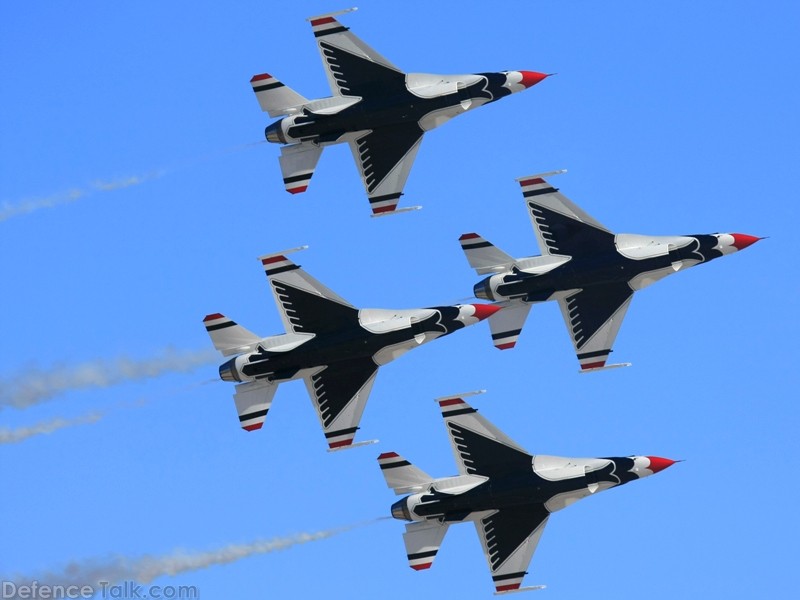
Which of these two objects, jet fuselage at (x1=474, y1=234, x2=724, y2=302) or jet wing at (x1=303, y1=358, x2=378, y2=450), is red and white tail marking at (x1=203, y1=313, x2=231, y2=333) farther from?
jet fuselage at (x1=474, y1=234, x2=724, y2=302)

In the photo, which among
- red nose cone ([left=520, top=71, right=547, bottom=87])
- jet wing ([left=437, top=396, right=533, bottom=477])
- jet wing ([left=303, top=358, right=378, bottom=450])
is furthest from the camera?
red nose cone ([left=520, top=71, right=547, bottom=87])

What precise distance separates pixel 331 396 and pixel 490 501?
9396 millimetres

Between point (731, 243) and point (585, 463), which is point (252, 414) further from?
point (731, 243)

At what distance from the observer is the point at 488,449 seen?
10269cm

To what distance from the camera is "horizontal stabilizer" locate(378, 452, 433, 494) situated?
102 meters

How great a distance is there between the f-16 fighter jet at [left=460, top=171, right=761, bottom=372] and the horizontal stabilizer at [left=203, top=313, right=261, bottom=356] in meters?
11.9

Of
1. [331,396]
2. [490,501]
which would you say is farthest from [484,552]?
[331,396]

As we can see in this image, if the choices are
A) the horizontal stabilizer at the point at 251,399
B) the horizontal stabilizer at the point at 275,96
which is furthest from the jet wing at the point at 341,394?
the horizontal stabilizer at the point at 275,96

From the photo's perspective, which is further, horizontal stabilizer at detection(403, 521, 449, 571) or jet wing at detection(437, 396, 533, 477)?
jet wing at detection(437, 396, 533, 477)

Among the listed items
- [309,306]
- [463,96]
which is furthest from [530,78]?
[309,306]

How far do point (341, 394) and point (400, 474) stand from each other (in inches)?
201

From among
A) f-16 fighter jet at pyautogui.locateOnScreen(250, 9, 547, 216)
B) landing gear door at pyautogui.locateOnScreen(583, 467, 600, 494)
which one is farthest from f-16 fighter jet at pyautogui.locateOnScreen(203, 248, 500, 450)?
→ landing gear door at pyautogui.locateOnScreen(583, 467, 600, 494)

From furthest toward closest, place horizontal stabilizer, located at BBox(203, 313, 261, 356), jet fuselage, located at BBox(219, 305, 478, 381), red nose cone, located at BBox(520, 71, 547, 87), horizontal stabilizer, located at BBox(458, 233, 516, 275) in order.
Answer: red nose cone, located at BBox(520, 71, 547, 87), horizontal stabilizer, located at BBox(458, 233, 516, 275), horizontal stabilizer, located at BBox(203, 313, 261, 356), jet fuselage, located at BBox(219, 305, 478, 381)

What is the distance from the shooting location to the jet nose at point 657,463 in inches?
4055
